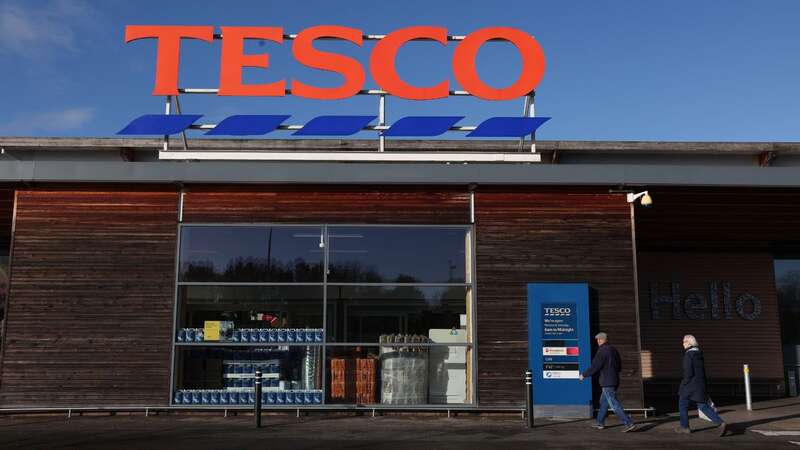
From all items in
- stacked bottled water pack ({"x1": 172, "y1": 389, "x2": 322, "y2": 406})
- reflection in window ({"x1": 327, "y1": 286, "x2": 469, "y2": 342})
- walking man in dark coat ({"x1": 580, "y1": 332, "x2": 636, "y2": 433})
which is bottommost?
stacked bottled water pack ({"x1": 172, "y1": 389, "x2": 322, "y2": 406})

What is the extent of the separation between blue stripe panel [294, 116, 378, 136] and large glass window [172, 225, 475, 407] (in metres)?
1.82

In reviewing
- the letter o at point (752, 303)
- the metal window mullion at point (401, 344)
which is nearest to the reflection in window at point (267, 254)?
the metal window mullion at point (401, 344)

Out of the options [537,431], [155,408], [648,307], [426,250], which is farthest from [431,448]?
[648,307]

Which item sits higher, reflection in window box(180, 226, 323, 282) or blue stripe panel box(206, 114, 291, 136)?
blue stripe panel box(206, 114, 291, 136)

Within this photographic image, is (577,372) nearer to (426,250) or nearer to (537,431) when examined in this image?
(537,431)

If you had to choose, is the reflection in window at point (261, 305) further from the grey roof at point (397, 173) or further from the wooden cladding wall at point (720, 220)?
the wooden cladding wall at point (720, 220)

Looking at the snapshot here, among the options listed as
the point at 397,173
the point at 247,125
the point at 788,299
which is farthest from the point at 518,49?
the point at 788,299

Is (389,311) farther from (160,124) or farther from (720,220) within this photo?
(720,220)

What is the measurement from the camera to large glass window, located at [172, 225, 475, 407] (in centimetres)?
1320

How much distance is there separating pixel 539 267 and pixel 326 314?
3823mm

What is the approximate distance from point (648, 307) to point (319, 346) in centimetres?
967

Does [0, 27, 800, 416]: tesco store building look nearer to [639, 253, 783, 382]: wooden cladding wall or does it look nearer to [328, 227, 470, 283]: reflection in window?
[328, 227, 470, 283]: reflection in window

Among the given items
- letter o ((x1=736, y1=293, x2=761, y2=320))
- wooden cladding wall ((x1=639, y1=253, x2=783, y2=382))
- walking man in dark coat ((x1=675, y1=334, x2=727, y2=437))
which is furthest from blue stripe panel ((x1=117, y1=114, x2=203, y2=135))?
letter o ((x1=736, y1=293, x2=761, y2=320))

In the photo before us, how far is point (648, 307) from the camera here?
62.8ft
